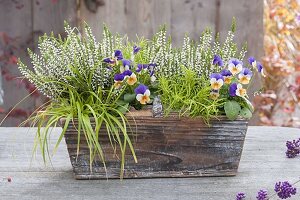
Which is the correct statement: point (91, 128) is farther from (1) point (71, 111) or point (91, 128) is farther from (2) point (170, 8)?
(2) point (170, 8)

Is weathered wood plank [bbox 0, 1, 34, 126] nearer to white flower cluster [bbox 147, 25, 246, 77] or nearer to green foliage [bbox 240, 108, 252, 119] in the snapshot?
white flower cluster [bbox 147, 25, 246, 77]

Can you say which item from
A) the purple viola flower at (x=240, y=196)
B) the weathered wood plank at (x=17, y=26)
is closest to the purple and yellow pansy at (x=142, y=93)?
the purple viola flower at (x=240, y=196)

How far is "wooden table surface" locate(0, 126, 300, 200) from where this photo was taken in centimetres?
136

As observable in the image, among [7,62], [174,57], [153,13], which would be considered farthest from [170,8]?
[174,57]

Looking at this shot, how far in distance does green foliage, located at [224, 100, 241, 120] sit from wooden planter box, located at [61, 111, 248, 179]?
2 centimetres

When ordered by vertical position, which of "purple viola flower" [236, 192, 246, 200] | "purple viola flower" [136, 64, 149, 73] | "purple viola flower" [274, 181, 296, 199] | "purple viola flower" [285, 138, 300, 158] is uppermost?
"purple viola flower" [136, 64, 149, 73]

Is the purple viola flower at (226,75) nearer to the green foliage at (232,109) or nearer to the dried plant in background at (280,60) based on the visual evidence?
the green foliage at (232,109)

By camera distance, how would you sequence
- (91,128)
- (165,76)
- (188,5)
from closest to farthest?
(91,128), (165,76), (188,5)

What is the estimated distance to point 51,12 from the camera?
3420 mm

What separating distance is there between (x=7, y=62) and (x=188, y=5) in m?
1.01

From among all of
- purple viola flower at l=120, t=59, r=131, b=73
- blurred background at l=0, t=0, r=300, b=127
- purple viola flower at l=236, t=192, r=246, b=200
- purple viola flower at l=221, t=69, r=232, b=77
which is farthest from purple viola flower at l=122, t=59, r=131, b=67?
blurred background at l=0, t=0, r=300, b=127

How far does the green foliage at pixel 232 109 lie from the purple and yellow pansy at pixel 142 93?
18 cm

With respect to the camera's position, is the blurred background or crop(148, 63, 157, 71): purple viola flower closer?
crop(148, 63, 157, 71): purple viola flower

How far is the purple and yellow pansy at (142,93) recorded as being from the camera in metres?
1.43
